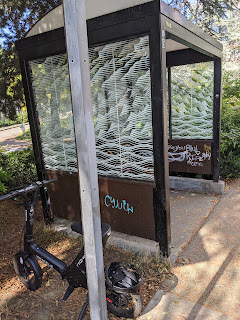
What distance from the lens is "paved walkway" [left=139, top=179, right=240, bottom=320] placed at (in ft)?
7.88

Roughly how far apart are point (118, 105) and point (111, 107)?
0.35ft

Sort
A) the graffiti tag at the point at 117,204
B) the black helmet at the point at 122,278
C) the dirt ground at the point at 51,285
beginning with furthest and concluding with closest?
the graffiti tag at the point at 117,204, the dirt ground at the point at 51,285, the black helmet at the point at 122,278

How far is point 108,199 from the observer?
3502 millimetres

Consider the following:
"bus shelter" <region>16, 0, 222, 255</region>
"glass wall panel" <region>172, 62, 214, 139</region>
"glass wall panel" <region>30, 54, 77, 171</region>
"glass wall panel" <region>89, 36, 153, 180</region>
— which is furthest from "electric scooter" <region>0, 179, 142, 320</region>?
"glass wall panel" <region>172, 62, 214, 139</region>

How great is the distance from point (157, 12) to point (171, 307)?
2.91m

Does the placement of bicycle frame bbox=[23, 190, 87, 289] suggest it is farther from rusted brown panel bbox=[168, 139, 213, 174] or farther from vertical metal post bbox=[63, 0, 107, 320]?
rusted brown panel bbox=[168, 139, 213, 174]

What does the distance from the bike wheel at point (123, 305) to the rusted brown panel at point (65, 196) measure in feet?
5.40

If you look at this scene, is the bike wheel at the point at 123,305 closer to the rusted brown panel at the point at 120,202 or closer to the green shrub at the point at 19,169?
the rusted brown panel at the point at 120,202

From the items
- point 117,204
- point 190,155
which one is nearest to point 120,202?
point 117,204

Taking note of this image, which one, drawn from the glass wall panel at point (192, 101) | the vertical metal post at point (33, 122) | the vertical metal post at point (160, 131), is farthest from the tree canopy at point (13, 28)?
the vertical metal post at point (160, 131)

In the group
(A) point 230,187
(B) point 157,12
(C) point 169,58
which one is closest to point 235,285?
(B) point 157,12

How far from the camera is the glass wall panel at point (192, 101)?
17.7 ft

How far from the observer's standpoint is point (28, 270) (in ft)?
9.46

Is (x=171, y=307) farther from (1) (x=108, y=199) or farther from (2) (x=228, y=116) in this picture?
(2) (x=228, y=116)
